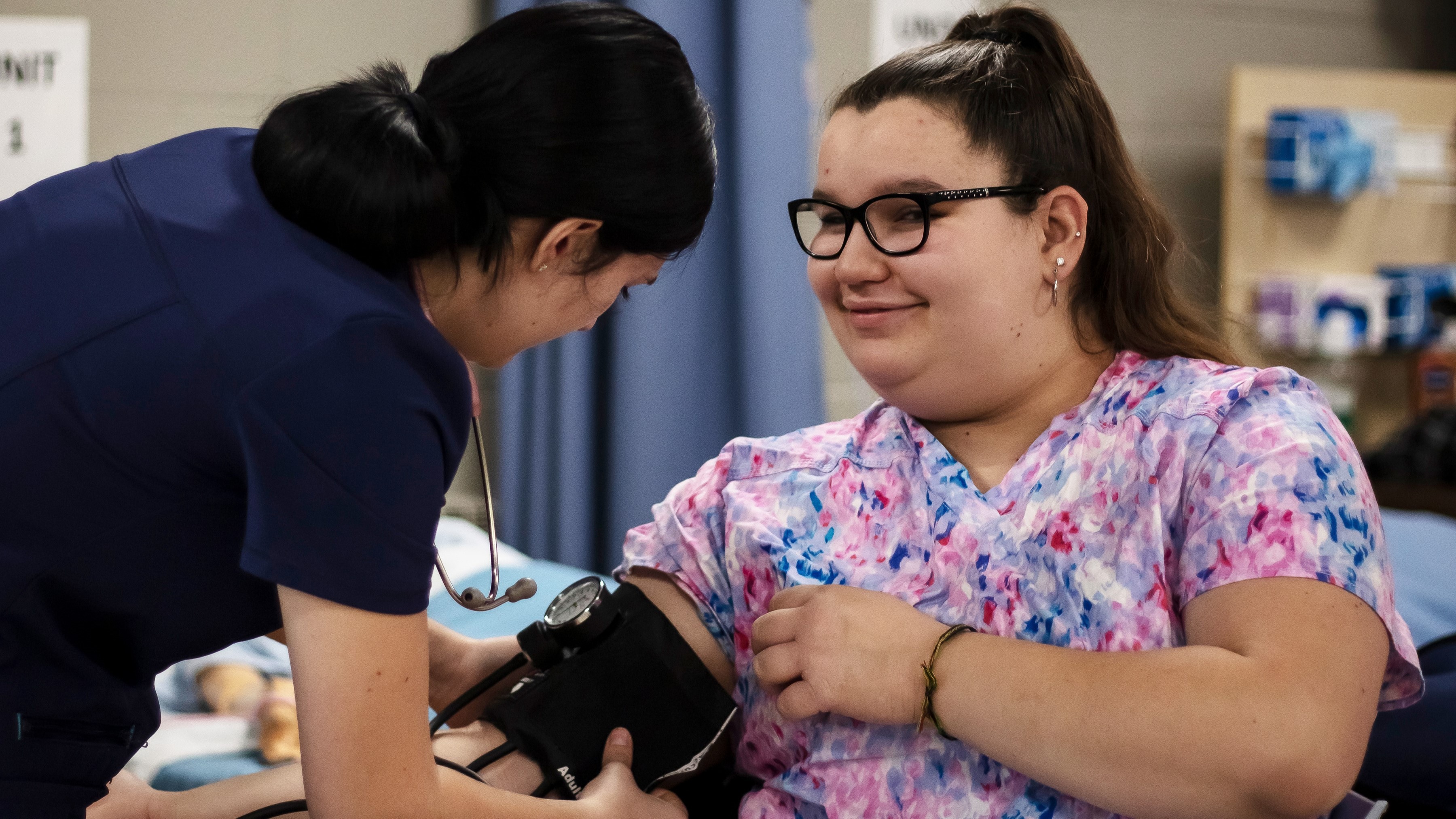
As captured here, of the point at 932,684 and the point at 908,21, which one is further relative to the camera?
the point at 908,21

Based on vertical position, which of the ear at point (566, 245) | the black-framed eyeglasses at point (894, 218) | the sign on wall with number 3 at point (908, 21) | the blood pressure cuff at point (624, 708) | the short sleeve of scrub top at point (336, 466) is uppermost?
the sign on wall with number 3 at point (908, 21)

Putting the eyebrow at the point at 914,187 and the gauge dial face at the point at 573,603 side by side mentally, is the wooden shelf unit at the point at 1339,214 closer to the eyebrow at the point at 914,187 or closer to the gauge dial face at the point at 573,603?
the eyebrow at the point at 914,187

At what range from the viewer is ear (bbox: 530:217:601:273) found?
0.89 metres

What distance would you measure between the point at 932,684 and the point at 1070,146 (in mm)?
543

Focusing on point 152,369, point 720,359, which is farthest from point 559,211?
point 720,359

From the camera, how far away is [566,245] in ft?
3.02

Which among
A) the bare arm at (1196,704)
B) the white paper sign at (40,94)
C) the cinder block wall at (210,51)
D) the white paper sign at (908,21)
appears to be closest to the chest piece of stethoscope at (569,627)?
the bare arm at (1196,704)

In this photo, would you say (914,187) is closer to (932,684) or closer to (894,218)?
(894,218)

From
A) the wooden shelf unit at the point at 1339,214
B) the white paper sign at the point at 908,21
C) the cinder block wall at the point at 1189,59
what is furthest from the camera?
the cinder block wall at the point at 1189,59

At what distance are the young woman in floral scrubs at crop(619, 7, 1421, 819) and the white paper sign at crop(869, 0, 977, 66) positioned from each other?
5.10 ft

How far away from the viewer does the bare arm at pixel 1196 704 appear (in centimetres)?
82

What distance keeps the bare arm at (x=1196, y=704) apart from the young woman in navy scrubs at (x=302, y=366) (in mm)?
366

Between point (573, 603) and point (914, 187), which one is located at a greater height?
point (914, 187)

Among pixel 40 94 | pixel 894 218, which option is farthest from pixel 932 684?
pixel 40 94
